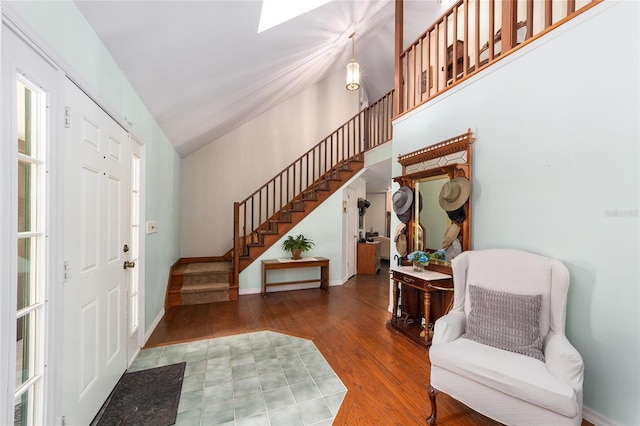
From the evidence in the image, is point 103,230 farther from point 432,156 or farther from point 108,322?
point 432,156

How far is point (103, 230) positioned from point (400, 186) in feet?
10.6

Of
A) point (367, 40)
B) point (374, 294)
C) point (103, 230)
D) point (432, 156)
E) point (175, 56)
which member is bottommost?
point (374, 294)

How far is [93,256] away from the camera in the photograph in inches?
66.6

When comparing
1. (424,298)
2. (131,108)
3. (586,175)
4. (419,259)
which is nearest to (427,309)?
(424,298)

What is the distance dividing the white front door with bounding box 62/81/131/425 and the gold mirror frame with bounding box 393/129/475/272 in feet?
9.98

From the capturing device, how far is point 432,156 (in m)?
2.97

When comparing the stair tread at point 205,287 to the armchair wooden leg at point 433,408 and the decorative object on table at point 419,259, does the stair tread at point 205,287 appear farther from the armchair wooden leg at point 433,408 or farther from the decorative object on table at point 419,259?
the armchair wooden leg at point 433,408

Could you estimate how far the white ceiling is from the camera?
177cm

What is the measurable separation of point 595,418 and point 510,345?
0.68m

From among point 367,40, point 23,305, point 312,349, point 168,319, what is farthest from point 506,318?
point 367,40

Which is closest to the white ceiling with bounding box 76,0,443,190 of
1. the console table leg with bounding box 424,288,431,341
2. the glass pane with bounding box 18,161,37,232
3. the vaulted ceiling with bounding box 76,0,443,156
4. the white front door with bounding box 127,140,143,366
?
the vaulted ceiling with bounding box 76,0,443,156

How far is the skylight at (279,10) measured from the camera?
237cm

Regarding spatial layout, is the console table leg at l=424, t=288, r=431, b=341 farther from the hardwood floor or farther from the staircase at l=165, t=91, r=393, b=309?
→ the staircase at l=165, t=91, r=393, b=309

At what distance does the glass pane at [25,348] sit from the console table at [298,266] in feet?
10.8
